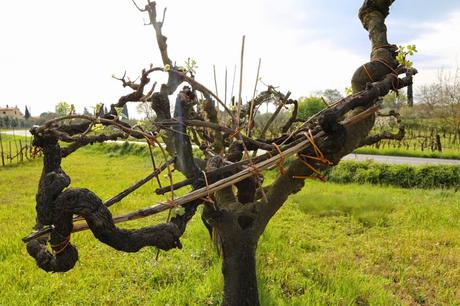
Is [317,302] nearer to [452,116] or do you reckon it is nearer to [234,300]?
[234,300]

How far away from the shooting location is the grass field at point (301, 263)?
4461 mm

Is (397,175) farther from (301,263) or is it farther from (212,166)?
(212,166)

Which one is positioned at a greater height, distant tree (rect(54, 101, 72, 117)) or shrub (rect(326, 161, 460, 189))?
distant tree (rect(54, 101, 72, 117))

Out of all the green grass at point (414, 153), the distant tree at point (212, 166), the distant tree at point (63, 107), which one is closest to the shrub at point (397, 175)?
the green grass at point (414, 153)

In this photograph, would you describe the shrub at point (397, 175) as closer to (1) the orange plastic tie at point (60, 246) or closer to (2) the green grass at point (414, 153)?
(2) the green grass at point (414, 153)

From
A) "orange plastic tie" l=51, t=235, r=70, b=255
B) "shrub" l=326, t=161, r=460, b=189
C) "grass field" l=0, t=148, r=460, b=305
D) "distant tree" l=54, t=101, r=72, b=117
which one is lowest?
"grass field" l=0, t=148, r=460, b=305

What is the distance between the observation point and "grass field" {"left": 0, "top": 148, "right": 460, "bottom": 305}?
14.6ft

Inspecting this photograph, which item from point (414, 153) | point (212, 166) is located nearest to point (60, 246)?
point (212, 166)

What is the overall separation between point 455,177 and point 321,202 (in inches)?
178

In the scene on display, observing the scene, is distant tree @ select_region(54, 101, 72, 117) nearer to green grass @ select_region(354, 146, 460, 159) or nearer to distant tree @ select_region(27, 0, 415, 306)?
distant tree @ select_region(27, 0, 415, 306)

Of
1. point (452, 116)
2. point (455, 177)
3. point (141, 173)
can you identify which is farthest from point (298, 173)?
point (452, 116)

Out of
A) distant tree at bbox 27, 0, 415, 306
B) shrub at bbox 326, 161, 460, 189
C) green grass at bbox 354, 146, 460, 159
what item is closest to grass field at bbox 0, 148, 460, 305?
distant tree at bbox 27, 0, 415, 306

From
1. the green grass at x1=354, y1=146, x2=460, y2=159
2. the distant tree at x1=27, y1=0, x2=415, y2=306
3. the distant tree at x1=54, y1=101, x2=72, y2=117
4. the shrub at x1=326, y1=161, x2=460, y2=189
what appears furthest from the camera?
the green grass at x1=354, y1=146, x2=460, y2=159

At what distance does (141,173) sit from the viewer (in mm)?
14016
